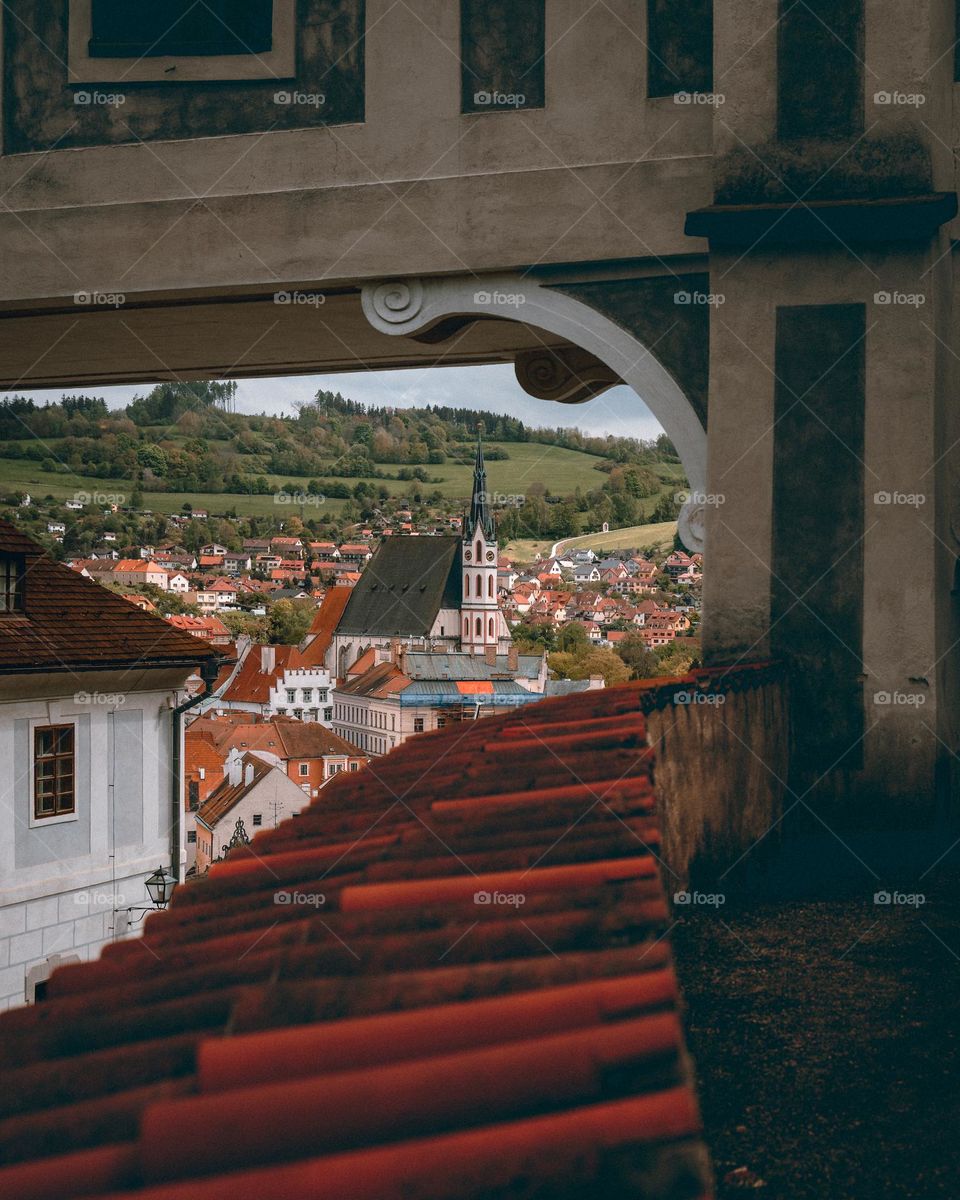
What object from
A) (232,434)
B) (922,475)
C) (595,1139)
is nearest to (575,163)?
(922,475)

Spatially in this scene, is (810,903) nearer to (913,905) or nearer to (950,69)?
(913,905)

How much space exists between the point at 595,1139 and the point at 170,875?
14.4 meters

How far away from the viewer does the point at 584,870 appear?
1934mm

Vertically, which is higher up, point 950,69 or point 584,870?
point 950,69

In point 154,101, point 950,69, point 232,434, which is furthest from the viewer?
point 232,434

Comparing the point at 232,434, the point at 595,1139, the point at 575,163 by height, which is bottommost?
the point at 595,1139
